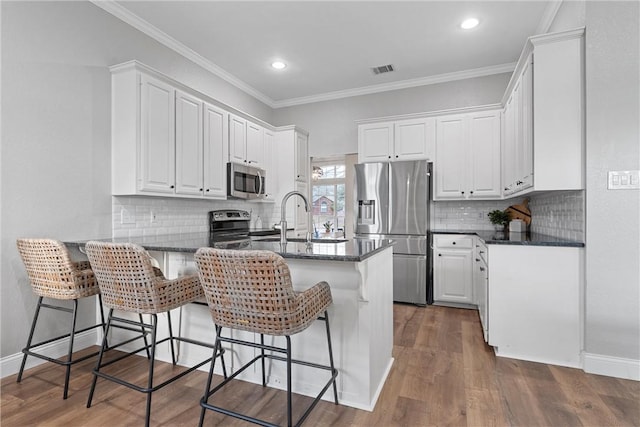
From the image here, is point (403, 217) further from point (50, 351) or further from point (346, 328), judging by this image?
point (50, 351)

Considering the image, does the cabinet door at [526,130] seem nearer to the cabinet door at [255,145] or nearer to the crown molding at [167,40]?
the cabinet door at [255,145]

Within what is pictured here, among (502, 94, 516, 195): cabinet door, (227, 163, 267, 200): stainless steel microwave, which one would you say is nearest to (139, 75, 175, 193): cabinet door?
(227, 163, 267, 200): stainless steel microwave

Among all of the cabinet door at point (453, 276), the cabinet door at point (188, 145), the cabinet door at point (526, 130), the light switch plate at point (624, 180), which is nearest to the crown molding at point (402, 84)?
the cabinet door at point (526, 130)

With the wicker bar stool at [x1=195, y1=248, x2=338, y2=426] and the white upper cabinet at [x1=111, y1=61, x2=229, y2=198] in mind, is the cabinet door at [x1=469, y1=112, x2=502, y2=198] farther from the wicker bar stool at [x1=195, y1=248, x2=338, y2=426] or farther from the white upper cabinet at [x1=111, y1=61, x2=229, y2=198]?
the wicker bar stool at [x1=195, y1=248, x2=338, y2=426]

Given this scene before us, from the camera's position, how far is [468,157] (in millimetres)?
4113

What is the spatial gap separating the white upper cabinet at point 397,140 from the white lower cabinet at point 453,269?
1.11 m

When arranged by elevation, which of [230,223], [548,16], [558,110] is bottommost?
[230,223]

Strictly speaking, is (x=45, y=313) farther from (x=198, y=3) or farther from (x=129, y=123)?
(x=198, y=3)

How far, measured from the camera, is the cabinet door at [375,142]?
4.42 metres

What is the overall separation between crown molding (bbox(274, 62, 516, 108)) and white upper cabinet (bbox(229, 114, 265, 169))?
112cm

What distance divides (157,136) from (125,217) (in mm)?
795

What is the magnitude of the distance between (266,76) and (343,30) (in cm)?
149

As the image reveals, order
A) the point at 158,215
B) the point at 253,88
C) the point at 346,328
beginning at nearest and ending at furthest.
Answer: the point at 346,328
the point at 158,215
the point at 253,88

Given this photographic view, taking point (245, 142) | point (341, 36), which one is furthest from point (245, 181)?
point (341, 36)
